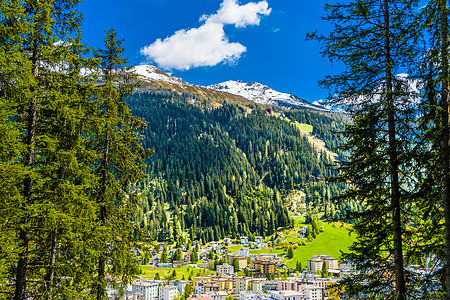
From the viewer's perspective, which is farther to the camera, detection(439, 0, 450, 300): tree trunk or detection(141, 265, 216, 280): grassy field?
detection(141, 265, 216, 280): grassy field

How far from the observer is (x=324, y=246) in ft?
477

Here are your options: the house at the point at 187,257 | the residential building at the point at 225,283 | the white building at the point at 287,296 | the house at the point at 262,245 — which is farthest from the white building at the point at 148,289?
the house at the point at 262,245

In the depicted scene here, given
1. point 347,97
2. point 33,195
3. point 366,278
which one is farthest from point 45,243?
point 347,97

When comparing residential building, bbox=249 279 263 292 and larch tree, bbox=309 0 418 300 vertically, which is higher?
larch tree, bbox=309 0 418 300

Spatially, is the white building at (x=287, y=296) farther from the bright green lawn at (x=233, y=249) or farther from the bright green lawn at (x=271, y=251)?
the bright green lawn at (x=233, y=249)

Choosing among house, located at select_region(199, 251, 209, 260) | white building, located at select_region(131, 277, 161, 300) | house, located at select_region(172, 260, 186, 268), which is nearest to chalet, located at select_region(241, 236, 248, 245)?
house, located at select_region(199, 251, 209, 260)

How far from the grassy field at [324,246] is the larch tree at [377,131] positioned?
127m

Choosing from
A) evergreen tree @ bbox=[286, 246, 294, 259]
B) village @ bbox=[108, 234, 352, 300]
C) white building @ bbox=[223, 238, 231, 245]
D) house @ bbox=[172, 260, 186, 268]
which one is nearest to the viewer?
village @ bbox=[108, 234, 352, 300]

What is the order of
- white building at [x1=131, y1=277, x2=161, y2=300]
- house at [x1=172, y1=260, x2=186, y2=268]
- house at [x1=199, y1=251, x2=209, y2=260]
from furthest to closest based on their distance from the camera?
house at [x1=199, y1=251, x2=209, y2=260] < house at [x1=172, y1=260, x2=186, y2=268] < white building at [x1=131, y1=277, x2=161, y2=300]

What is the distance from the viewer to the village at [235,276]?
300 ft

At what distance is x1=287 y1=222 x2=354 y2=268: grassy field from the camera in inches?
5271

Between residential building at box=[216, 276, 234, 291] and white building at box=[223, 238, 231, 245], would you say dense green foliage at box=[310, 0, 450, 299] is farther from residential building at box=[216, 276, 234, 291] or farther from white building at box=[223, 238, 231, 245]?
white building at box=[223, 238, 231, 245]

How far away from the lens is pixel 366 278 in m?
10.5

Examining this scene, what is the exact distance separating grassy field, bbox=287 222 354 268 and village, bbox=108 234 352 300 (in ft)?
18.1
